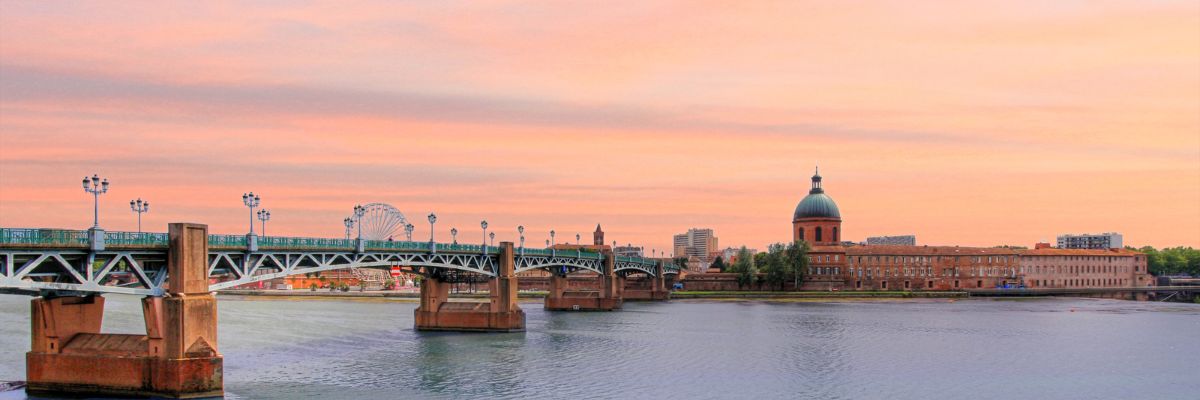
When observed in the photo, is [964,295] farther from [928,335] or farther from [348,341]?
[348,341]

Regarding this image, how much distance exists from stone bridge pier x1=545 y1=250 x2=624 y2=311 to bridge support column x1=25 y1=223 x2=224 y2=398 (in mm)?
92206

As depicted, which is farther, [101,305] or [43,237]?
[101,305]

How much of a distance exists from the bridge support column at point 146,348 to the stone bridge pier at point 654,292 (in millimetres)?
127587

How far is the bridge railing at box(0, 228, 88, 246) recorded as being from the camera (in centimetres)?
5078

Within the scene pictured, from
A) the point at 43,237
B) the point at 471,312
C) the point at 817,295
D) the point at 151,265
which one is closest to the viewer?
the point at 43,237

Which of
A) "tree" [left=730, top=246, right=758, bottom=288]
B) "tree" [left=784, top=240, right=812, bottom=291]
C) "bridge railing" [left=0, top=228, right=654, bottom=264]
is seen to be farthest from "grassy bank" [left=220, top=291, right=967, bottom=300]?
"bridge railing" [left=0, top=228, right=654, bottom=264]

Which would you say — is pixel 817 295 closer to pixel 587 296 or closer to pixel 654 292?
pixel 654 292

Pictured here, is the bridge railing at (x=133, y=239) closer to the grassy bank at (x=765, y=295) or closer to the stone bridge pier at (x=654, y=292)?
the grassy bank at (x=765, y=295)

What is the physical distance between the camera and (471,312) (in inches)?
4104

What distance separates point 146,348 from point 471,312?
5104 centimetres

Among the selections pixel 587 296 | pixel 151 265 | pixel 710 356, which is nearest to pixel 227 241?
pixel 151 265

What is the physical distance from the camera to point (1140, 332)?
10806 cm

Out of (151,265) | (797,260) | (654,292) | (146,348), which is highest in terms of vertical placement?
(151,265)

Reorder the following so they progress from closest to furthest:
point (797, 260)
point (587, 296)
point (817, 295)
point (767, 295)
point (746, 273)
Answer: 1. point (587, 296)
2. point (817, 295)
3. point (767, 295)
4. point (797, 260)
5. point (746, 273)
